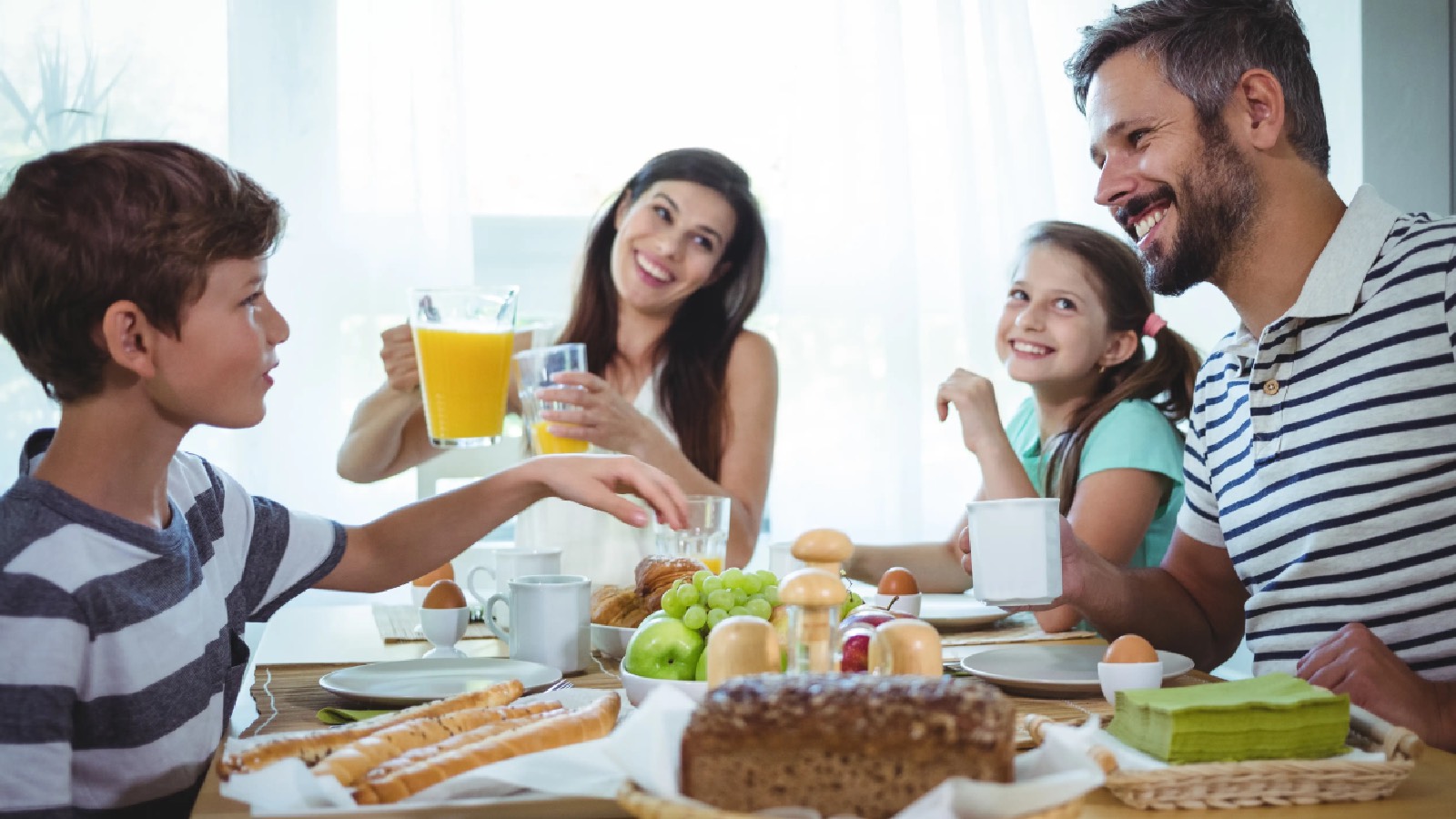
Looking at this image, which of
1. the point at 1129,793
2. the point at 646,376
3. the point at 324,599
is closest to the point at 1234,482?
the point at 1129,793

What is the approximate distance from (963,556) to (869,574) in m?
0.62

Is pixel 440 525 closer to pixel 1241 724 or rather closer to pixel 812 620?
pixel 812 620

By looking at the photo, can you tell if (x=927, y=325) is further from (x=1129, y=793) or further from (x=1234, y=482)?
(x=1129, y=793)

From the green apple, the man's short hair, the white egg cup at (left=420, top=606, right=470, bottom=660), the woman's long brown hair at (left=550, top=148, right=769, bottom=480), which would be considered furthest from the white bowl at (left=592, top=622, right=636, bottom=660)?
the woman's long brown hair at (left=550, top=148, right=769, bottom=480)

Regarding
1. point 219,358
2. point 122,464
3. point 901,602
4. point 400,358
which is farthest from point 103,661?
point 400,358

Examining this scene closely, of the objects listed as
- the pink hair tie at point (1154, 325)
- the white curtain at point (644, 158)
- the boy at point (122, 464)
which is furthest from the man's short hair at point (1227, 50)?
the white curtain at point (644, 158)

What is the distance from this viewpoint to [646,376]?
8.77 ft

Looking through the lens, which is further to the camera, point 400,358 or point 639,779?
point 400,358

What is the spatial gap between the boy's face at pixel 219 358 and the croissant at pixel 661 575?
0.52 metres

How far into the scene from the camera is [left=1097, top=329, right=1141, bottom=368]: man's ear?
220 centimetres

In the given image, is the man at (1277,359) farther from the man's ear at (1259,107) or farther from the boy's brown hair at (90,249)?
the boy's brown hair at (90,249)

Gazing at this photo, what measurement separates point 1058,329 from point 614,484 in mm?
1028

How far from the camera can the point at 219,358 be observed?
1.16m

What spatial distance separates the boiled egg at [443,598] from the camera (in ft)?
4.98
